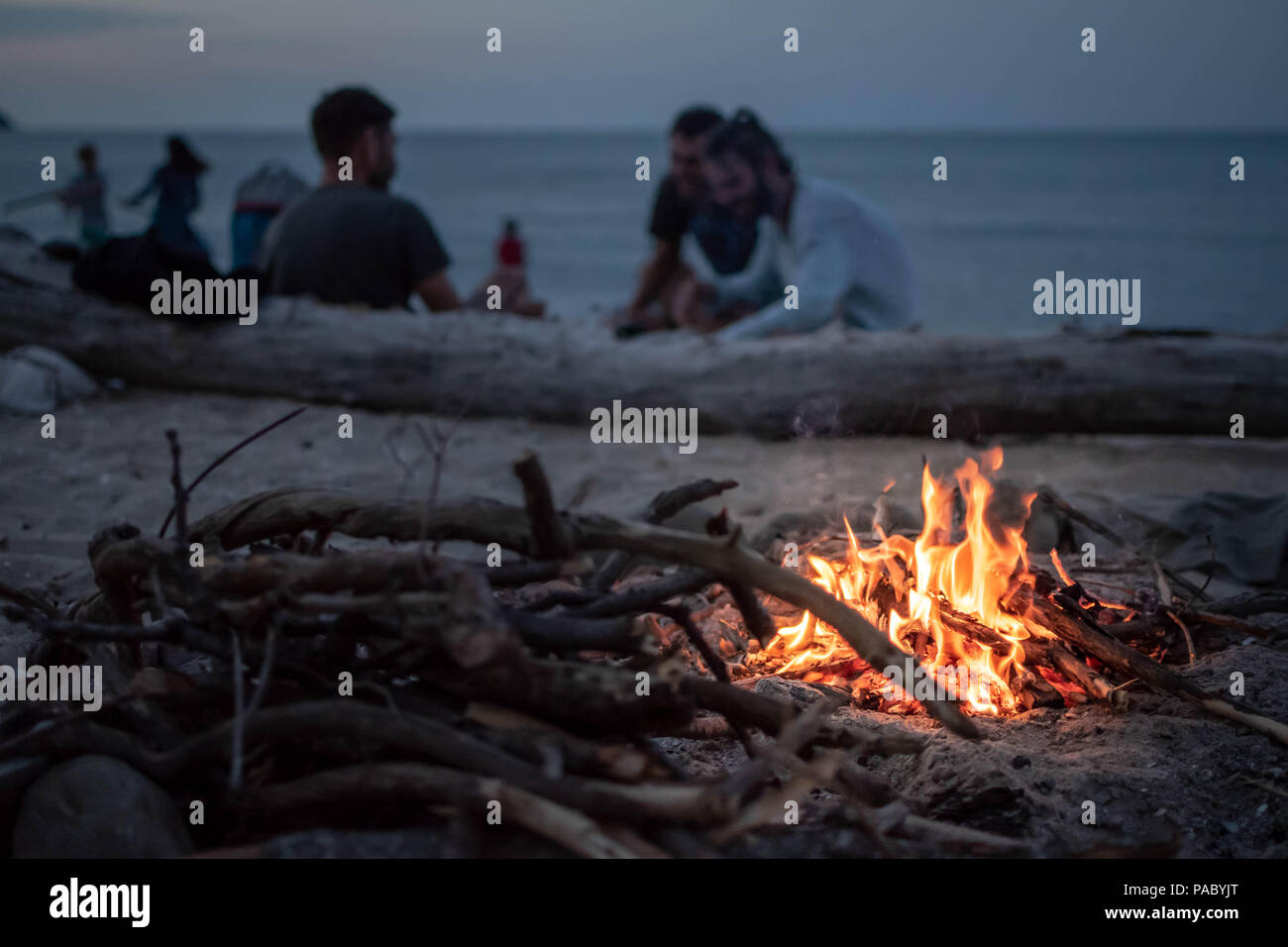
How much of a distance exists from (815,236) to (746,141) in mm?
770

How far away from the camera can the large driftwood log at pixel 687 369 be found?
573 cm

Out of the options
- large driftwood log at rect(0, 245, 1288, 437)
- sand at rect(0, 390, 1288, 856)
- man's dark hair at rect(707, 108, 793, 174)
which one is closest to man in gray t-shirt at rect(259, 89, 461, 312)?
large driftwood log at rect(0, 245, 1288, 437)

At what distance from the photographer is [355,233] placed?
674 centimetres

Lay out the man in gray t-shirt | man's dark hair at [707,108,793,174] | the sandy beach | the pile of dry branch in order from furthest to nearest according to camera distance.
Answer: man's dark hair at [707,108,793,174] → the man in gray t-shirt → the sandy beach → the pile of dry branch

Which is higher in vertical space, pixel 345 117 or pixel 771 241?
pixel 345 117

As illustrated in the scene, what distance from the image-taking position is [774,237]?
24.7 ft

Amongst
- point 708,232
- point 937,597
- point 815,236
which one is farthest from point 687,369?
point 937,597

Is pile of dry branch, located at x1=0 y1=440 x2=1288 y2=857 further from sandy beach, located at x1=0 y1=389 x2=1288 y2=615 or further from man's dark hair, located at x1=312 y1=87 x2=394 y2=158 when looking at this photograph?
man's dark hair, located at x1=312 y1=87 x2=394 y2=158

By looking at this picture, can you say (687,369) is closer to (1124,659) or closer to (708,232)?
(708,232)

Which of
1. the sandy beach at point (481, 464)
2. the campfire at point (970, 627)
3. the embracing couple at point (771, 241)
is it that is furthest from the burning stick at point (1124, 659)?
the embracing couple at point (771, 241)

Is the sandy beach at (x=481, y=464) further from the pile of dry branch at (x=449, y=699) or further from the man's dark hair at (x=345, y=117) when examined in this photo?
the pile of dry branch at (x=449, y=699)

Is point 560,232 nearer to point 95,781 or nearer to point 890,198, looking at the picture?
point 890,198

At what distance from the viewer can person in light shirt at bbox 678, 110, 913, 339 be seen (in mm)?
6941

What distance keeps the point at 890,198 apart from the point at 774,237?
135ft
